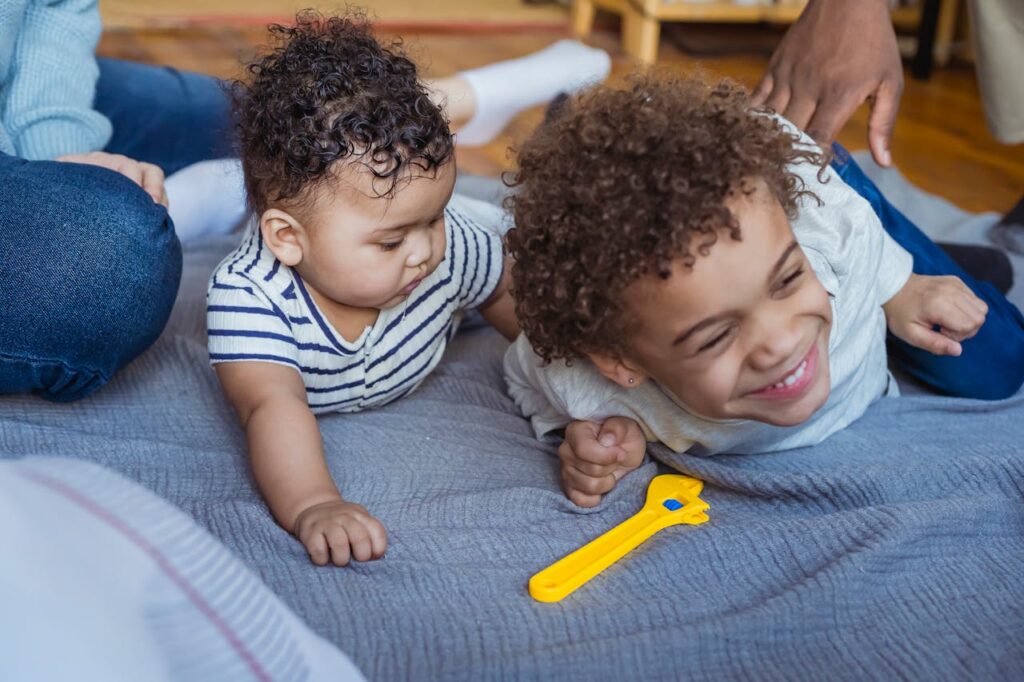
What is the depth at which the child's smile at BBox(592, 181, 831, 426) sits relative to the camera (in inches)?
28.5

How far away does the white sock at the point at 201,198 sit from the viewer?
131 centimetres

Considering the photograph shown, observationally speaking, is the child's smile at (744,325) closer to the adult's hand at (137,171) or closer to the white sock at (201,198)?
the adult's hand at (137,171)

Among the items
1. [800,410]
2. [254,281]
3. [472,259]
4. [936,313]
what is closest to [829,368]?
[800,410]

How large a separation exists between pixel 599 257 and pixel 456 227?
0.35 m

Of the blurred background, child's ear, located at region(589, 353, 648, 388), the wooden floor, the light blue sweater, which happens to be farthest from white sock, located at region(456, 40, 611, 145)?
child's ear, located at region(589, 353, 648, 388)

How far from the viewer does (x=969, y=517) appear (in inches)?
31.7

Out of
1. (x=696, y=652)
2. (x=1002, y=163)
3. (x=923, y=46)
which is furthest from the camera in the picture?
(x=923, y=46)

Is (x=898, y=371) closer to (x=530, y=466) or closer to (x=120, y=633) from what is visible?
(x=530, y=466)

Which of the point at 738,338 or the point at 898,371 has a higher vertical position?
the point at 738,338

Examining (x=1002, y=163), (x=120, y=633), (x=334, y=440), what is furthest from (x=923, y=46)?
(x=120, y=633)

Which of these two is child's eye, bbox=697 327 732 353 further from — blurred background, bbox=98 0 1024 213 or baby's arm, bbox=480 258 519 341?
blurred background, bbox=98 0 1024 213

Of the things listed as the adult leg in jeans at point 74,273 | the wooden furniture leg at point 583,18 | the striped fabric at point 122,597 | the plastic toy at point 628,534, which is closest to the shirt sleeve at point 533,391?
the plastic toy at point 628,534

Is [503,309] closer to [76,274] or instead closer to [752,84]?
[76,274]

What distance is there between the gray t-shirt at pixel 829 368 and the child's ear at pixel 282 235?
0.70 feet
